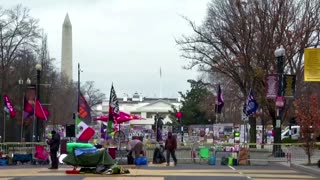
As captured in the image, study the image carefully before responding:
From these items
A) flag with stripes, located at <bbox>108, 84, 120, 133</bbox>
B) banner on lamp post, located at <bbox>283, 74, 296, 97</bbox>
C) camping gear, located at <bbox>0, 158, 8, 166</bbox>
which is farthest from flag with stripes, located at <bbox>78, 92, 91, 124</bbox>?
banner on lamp post, located at <bbox>283, 74, 296, 97</bbox>

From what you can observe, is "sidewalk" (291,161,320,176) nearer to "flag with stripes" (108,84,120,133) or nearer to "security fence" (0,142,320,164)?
"security fence" (0,142,320,164)

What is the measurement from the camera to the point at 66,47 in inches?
4537

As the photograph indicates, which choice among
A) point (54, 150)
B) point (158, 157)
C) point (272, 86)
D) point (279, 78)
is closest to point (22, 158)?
point (54, 150)

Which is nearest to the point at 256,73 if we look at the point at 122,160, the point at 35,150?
the point at 122,160

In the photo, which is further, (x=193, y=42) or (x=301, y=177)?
(x=193, y=42)

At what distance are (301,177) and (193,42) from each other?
22.4 metres

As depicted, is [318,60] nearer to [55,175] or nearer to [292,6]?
[55,175]

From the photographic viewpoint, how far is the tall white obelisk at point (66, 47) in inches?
4547

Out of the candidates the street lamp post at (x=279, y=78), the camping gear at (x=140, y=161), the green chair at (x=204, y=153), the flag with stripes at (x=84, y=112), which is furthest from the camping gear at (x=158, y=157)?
the street lamp post at (x=279, y=78)

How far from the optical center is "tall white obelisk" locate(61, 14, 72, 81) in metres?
116

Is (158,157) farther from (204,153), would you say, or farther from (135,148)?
(204,153)

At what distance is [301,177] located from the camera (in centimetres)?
2494

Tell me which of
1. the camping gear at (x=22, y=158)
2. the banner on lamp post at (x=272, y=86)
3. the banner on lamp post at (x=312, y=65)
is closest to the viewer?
the banner on lamp post at (x=312, y=65)

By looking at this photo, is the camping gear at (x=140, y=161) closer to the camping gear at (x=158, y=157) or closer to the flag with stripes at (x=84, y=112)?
the camping gear at (x=158, y=157)
